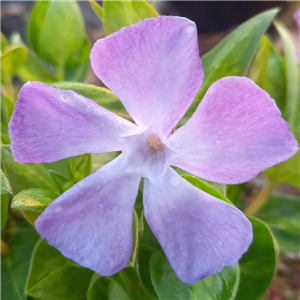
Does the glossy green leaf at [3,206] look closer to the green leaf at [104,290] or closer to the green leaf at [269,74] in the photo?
the green leaf at [104,290]

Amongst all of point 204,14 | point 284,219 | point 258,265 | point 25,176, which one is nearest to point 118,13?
point 25,176

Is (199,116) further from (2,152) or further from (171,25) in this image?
(2,152)

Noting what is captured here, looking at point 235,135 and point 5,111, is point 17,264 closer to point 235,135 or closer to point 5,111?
point 5,111

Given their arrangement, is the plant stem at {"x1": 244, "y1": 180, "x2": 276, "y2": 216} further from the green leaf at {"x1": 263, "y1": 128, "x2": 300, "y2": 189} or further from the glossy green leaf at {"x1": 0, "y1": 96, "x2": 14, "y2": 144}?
the glossy green leaf at {"x1": 0, "y1": 96, "x2": 14, "y2": 144}

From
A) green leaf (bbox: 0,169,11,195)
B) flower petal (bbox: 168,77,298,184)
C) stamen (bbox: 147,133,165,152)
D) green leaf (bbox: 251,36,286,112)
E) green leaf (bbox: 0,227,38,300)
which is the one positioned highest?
flower petal (bbox: 168,77,298,184)

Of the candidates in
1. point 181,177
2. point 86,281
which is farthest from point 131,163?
point 86,281

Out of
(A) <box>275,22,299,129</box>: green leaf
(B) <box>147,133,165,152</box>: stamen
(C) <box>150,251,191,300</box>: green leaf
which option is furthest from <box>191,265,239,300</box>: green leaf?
(A) <box>275,22,299,129</box>: green leaf

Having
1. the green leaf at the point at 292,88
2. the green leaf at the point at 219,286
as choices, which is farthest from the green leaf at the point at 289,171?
the green leaf at the point at 219,286
